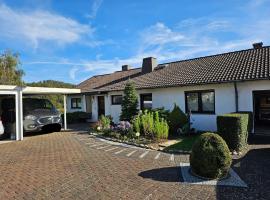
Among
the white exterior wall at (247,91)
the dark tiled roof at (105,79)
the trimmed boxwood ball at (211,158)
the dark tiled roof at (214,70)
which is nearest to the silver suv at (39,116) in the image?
the dark tiled roof at (214,70)

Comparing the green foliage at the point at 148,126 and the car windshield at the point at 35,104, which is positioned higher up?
the car windshield at the point at 35,104

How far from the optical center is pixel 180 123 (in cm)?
1384

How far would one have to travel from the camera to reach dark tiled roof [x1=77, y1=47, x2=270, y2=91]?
44.1 ft

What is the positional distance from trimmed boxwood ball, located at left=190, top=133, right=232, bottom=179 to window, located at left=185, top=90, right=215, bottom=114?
825 centimetres

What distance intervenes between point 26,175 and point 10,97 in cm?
992

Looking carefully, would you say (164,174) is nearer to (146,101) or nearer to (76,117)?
(146,101)

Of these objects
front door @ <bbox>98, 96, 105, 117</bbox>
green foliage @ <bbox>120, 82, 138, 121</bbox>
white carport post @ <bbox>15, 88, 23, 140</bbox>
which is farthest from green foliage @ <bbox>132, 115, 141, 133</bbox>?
front door @ <bbox>98, 96, 105, 117</bbox>

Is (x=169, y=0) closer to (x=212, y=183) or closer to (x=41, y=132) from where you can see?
(x=212, y=183)

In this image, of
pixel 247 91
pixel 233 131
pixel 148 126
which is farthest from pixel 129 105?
pixel 233 131

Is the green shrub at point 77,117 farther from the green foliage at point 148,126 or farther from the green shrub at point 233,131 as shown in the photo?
the green shrub at point 233,131

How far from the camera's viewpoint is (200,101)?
49.1 feet

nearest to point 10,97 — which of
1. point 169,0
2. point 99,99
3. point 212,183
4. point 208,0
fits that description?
point 99,99

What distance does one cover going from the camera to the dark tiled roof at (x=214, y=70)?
13.4 m

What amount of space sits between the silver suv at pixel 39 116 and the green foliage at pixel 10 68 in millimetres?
14359
